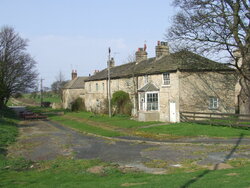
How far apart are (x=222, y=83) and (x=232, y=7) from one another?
918cm

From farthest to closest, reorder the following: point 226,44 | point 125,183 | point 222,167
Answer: point 226,44 → point 222,167 → point 125,183

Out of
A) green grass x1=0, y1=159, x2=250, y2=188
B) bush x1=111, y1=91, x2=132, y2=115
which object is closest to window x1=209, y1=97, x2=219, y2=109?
bush x1=111, y1=91, x2=132, y2=115

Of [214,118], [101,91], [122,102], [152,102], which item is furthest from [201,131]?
[101,91]

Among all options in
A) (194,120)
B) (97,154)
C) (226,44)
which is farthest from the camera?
(194,120)

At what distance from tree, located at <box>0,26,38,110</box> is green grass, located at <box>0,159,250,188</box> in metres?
39.9

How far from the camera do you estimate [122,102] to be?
131 ft

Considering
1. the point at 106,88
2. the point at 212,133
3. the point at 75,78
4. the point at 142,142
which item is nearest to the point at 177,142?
the point at 142,142

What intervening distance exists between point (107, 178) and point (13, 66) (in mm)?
45101

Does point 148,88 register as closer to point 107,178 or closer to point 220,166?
point 220,166

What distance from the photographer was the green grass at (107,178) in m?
8.60

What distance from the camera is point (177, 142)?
734 inches

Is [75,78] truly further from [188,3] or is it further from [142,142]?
[142,142]

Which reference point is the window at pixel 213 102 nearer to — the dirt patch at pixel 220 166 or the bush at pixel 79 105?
the dirt patch at pixel 220 166

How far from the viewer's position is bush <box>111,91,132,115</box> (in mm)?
38906
